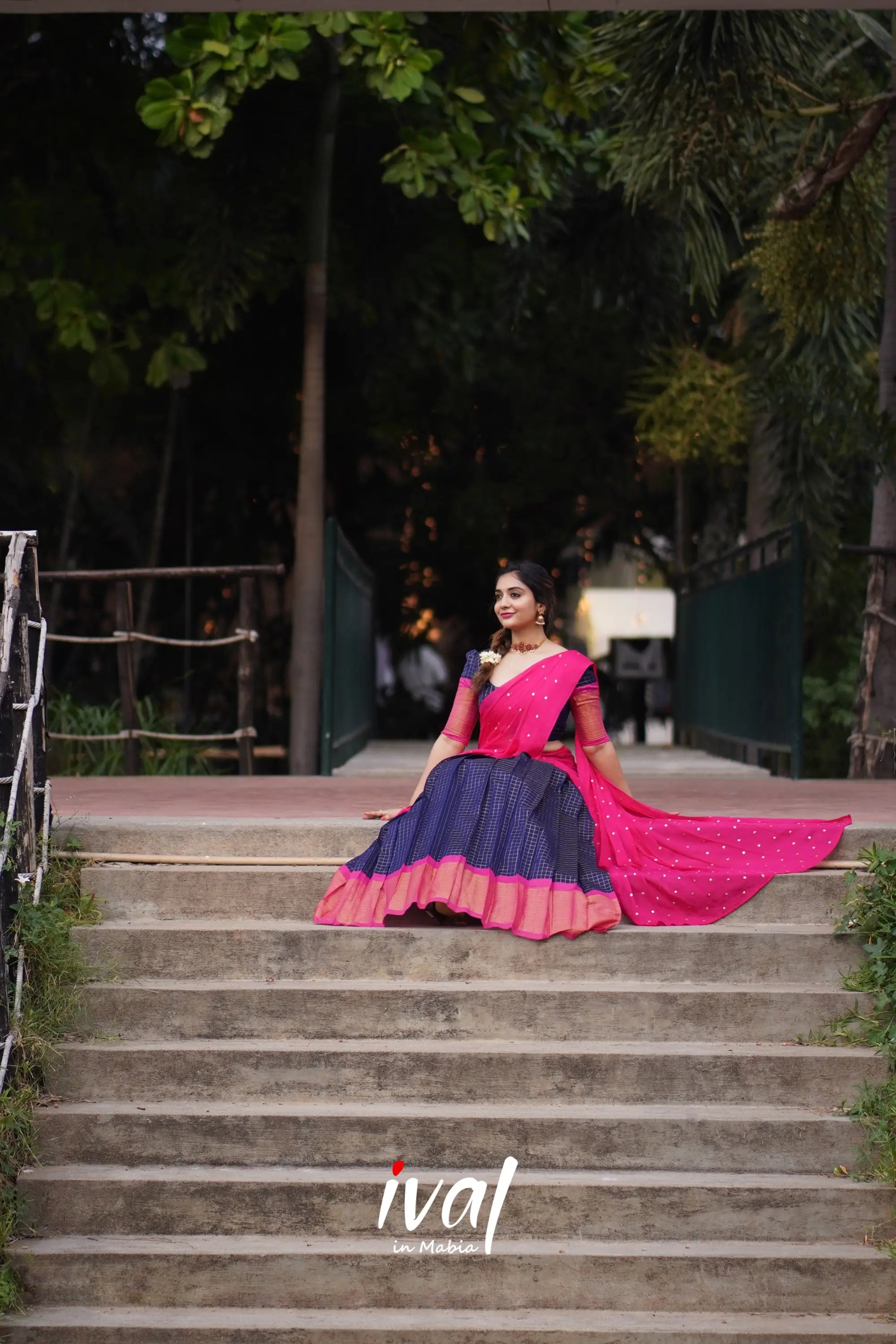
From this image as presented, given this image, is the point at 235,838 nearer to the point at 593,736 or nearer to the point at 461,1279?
the point at 593,736

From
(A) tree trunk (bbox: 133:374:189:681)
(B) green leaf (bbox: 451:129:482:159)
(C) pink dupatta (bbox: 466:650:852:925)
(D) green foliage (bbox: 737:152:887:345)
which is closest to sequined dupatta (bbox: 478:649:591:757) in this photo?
(C) pink dupatta (bbox: 466:650:852:925)

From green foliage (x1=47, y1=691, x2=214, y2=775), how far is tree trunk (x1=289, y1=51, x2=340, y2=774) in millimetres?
719

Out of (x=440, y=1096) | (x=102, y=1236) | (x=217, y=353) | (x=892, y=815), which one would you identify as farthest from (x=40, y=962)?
(x=217, y=353)

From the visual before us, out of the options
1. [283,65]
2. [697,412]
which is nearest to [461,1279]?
[283,65]

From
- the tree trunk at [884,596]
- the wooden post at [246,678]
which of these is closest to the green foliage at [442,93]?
the tree trunk at [884,596]

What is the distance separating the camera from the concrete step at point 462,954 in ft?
15.0

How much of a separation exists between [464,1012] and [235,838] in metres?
1.07

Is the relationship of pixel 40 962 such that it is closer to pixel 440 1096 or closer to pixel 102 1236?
pixel 102 1236

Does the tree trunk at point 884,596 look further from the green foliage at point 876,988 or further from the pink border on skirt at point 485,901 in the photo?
the pink border on skirt at point 485,901

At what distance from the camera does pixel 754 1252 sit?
3.83 metres

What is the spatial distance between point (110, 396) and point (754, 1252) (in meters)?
8.28

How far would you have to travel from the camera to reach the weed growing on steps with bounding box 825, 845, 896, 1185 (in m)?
4.07

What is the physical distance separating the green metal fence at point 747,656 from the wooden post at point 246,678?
2.85 m

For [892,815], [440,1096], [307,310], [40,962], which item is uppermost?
[307,310]
